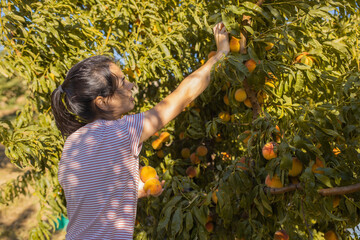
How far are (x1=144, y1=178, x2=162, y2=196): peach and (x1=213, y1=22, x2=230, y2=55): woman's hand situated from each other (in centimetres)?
62

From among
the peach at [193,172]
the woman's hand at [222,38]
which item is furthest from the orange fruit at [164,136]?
the woman's hand at [222,38]

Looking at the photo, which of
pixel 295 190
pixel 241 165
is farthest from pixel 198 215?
pixel 295 190

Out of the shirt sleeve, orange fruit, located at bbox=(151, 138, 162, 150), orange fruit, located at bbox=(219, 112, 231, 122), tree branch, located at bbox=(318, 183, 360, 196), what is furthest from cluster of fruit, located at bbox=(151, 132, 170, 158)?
tree branch, located at bbox=(318, 183, 360, 196)

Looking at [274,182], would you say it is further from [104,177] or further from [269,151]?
[104,177]

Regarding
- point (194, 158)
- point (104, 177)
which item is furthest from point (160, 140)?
point (104, 177)

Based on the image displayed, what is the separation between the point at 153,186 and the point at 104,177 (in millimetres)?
412

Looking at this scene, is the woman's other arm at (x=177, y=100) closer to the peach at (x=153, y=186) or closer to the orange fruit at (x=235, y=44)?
the orange fruit at (x=235, y=44)

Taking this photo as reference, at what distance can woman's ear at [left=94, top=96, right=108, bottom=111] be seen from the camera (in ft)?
4.05

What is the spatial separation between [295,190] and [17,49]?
60.9 inches

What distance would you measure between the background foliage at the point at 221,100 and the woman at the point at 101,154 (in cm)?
34

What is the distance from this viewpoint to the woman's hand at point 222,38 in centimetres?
151

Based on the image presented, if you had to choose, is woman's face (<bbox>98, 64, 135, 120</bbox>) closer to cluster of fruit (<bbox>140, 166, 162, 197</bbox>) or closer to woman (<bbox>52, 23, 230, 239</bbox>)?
woman (<bbox>52, 23, 230, 239</bbox>)

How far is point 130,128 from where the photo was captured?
1.12m

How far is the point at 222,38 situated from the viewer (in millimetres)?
1550
